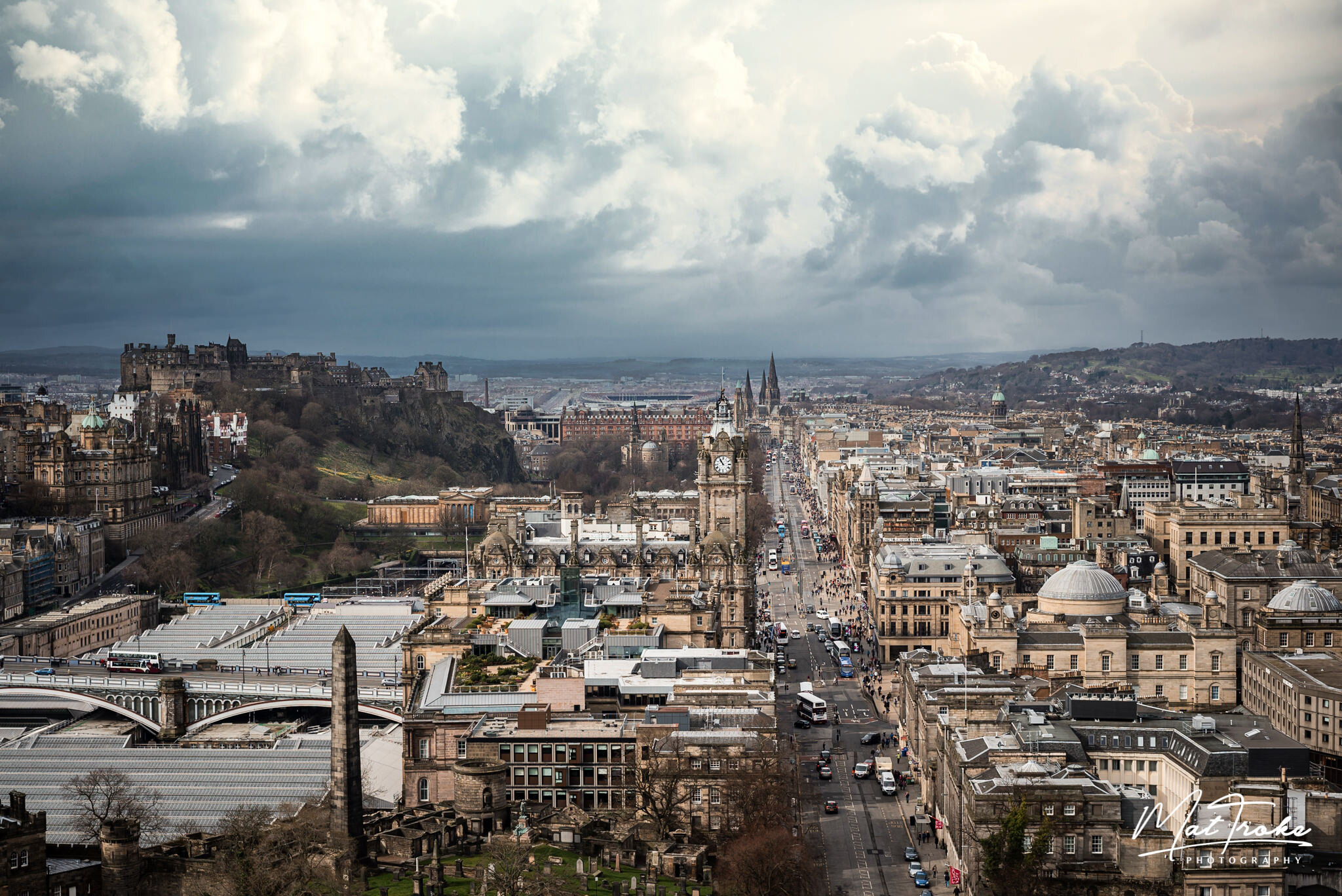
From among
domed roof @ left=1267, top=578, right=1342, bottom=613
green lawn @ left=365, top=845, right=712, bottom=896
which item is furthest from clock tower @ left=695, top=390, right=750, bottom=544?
green lawn @ left=365, top=845, right=712, bottom=896

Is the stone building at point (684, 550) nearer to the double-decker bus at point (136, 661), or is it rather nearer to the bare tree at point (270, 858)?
the double-decker bus at point (136, 661)

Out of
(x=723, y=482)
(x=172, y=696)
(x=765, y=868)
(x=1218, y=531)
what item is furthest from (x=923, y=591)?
(x=765, y=868)

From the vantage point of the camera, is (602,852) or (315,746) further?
(315,746)

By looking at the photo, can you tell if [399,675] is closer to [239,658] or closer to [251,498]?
[239,658]

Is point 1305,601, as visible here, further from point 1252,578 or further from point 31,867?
point 31,867

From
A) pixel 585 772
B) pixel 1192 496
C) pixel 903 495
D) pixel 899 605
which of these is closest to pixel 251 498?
pixel 903 495

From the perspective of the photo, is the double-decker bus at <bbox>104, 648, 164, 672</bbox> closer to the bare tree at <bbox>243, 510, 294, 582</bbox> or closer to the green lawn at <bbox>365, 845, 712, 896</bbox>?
the bare tree at <bbox>243, 510, 294, 582</bbox>

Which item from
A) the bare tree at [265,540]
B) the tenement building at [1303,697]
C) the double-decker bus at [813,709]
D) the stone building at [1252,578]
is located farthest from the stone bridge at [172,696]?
the stone building at [1252,578]
